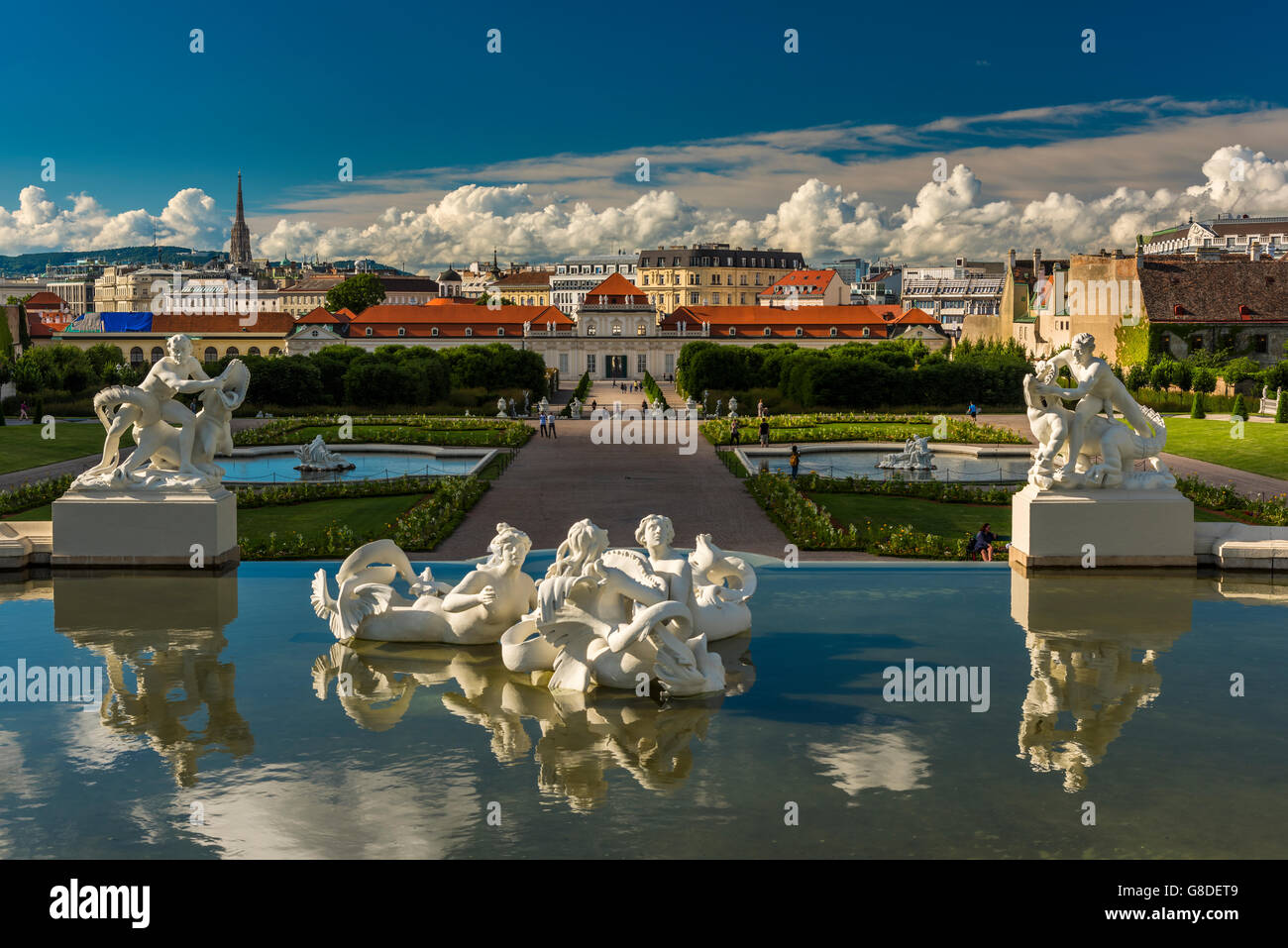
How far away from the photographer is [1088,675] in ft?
32.5

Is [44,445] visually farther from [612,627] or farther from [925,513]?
[612,627]

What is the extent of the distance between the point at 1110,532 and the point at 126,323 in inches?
4190

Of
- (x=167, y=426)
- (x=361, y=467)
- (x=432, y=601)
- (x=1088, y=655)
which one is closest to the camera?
(x=1088, y=655)

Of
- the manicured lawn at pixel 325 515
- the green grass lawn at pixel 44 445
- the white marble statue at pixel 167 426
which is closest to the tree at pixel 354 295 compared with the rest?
the green grass lawn at pixel 44 445

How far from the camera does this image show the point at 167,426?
1420 centimetres

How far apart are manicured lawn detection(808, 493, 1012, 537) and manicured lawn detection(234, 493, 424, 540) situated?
8.84m

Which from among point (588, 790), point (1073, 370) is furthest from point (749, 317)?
point (588, 790)

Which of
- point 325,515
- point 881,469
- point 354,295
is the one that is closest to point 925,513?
point 881,469

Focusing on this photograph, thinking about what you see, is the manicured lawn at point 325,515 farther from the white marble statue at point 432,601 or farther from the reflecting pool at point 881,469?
the reflecting pool at point 881,469

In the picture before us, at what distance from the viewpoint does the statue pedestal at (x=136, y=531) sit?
45.1 ft

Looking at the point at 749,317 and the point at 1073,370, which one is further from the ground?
the point at 749,317

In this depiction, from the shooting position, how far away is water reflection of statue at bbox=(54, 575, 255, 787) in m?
8.46
